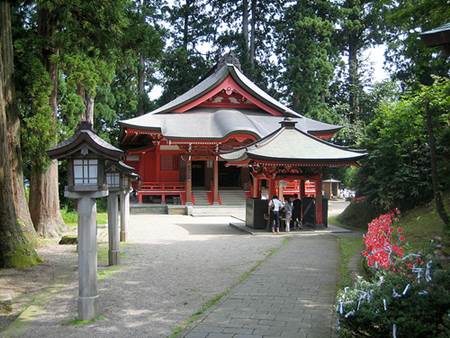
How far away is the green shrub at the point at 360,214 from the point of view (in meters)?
17.0

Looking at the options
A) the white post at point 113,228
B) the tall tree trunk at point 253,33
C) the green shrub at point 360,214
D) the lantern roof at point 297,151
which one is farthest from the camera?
the tall tree trunk at point 253,33

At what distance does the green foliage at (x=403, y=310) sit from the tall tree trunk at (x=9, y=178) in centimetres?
783

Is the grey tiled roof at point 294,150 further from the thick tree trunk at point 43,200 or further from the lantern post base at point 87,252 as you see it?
the lantern post base at point 87,252

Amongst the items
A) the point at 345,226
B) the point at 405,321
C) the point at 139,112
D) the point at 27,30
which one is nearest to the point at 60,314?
the point at 405,321

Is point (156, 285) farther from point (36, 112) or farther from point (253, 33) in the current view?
point (253, 33)

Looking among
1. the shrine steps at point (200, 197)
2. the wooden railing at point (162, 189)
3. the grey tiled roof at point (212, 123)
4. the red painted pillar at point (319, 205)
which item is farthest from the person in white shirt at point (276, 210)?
the wooden railing at point (162, 189)

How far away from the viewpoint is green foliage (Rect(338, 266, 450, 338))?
13.9ft

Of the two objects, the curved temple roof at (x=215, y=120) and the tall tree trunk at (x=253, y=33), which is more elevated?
the tall tree trunk at (x=253, y=33)

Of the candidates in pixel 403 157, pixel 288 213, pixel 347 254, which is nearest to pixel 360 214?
pixel 288 213

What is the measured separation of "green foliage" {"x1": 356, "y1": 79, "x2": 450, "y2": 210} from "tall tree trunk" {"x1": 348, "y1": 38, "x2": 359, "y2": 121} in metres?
25.4

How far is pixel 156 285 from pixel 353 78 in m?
37.2

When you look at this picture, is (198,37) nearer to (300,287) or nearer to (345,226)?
(345,226)

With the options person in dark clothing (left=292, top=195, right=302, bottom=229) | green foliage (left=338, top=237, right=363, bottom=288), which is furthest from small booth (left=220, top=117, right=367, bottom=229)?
green foliage (left=338, top=237, right=363, bottom=288)

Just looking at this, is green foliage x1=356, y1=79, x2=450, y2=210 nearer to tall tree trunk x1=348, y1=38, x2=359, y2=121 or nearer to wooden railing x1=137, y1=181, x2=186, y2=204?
wooden railing x1=137, y1=181, x2=186, y2=204
